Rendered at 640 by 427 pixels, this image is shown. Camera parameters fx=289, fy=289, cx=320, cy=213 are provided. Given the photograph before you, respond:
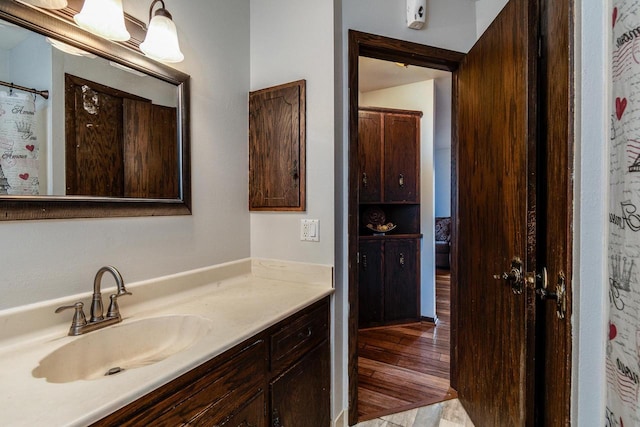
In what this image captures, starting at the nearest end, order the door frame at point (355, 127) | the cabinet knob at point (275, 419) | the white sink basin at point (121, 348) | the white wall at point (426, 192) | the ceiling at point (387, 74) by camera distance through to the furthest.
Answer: the white sink basin at point (121, 348) < the cabinet knob at point (275, 419) < the door frame at point (355, 127) < the ceiling at point (387, 74) < the white wall at point (426, 192)

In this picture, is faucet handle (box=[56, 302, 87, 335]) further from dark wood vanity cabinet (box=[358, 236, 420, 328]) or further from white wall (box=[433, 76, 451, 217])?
white wall (box=[433, 76, 451, 217])

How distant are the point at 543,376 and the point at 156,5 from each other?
2156 mm

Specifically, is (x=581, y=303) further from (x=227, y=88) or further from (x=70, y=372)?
(x=227, y=88)

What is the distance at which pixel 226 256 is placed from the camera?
1570 millimetres

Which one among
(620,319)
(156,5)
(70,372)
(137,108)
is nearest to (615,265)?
(620,319)

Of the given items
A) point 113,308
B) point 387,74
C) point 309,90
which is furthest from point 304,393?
point 387,74

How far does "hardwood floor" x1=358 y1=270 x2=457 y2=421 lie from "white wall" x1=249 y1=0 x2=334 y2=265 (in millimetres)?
1059

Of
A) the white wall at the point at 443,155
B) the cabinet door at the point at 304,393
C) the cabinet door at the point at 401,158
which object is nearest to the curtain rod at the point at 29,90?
the cabinet door at the point at 304,393

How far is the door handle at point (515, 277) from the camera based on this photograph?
44.5 inches

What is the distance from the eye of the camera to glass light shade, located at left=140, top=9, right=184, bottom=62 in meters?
1.11

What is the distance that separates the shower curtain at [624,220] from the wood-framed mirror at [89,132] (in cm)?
143

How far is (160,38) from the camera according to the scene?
1.12m

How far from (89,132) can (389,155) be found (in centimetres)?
254

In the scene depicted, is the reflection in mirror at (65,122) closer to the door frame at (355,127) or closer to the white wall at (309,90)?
the white wall at (309,90)
